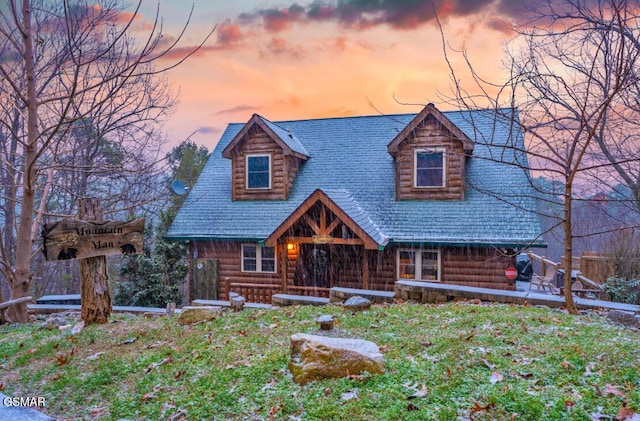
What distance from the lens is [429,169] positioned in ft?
41.0

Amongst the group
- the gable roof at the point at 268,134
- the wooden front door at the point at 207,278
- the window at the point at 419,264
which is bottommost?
the wooden front door at the point at 207,278

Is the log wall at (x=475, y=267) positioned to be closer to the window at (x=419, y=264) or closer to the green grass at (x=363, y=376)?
the window at (x=419, y=264)

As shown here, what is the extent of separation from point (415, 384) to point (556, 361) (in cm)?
167

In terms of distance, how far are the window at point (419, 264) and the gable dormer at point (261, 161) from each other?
480 centimetres

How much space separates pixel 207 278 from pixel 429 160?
28.2ft

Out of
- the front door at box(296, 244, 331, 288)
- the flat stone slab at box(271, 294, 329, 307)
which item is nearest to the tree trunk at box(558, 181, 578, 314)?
the flat stone slab at box(271, 294, 329, 307)

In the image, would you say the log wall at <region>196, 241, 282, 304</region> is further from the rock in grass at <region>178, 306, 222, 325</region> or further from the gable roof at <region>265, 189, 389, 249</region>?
the rock in grass at <region>178, 306, 222, 325</region>

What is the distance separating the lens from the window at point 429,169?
12422 millimetres

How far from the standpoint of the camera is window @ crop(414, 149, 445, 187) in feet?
40.8

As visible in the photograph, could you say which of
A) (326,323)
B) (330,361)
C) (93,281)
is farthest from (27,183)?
(330,361)

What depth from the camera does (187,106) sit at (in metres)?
12.3

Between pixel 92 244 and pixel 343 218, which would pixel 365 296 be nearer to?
pixel 343 218

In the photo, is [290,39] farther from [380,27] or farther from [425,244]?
[425,244]

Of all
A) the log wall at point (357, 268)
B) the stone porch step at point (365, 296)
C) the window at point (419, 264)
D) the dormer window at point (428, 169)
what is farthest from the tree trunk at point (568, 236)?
the dormer window at point (428, 169)
